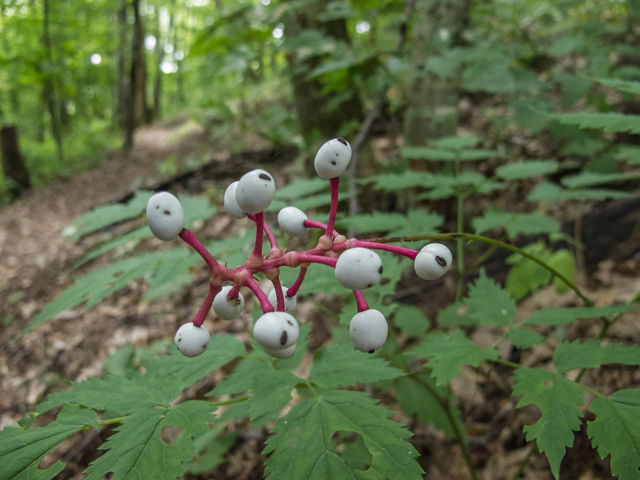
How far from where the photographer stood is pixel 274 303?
0.87 meters

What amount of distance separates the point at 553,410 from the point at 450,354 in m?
0.29

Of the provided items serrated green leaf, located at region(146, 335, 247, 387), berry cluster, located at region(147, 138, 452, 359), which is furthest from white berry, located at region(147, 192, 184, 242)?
serrated green leaf, located at region(146, 335, 247, 387)

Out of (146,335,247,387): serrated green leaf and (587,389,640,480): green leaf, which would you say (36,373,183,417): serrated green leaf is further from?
(587,389,640,480): green leaf

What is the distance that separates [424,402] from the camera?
→ 179 cm

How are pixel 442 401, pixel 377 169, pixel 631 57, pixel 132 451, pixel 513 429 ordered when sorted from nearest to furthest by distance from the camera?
pixel 132 451, pixel 442 401, pixel 513 429, pixel 377 169, pixel 631 57

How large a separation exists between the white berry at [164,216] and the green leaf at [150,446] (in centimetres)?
49

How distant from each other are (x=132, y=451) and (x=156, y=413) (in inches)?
4.3

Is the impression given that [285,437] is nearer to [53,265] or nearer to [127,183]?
[53,265]

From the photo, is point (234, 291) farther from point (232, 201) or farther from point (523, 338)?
point (523, 338)

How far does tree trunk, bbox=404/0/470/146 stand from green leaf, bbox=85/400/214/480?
2.93m

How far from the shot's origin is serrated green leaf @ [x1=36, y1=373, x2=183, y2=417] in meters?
1.00

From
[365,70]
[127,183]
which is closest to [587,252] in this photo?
[365,70]

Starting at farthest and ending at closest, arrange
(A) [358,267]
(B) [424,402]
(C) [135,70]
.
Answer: (C) [135,70] < (B) [424,402] < (A) [358,267]

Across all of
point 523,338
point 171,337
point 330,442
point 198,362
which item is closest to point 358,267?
point 330,442
